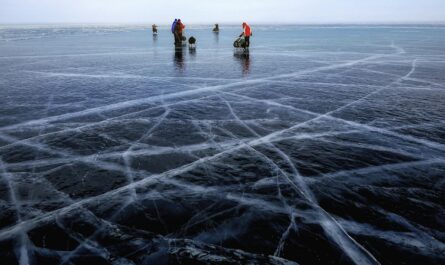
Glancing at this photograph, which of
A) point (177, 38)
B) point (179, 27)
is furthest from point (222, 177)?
point (177, 38)

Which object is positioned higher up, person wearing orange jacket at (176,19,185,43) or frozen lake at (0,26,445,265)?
person wearing orange jacket at (176,19,185,43)

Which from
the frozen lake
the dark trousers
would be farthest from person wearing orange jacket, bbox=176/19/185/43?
the frozen lake

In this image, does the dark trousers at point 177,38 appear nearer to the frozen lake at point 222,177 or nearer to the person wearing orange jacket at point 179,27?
the person wearing orange jacket at point 179,27

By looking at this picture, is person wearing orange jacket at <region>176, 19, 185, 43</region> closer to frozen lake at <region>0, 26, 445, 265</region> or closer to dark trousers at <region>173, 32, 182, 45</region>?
dark trousers at <region>173, 32, 182, 45</region>

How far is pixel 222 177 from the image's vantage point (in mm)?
5219

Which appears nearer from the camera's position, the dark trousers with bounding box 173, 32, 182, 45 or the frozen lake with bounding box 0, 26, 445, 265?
the frozen lake with bounding box 0, 26, 445, 265

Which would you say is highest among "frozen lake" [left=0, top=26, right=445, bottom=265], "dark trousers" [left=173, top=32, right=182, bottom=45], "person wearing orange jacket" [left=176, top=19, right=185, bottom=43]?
"person wearing orange jacket" [left=176, top=19, right=185, bottom=43]

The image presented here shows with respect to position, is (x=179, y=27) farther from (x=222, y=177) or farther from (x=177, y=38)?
(x=222, y=177)

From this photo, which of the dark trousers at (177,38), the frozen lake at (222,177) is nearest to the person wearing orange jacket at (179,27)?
the dark trousers at (177,38)

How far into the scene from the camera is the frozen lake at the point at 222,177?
12.1 feet

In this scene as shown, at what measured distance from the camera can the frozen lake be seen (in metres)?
3.70

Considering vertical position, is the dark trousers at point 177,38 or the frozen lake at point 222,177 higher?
the dark trousers at point 177,38

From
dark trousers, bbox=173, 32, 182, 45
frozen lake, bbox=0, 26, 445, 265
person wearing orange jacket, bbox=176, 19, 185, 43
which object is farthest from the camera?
dark trousers, bbox=173, 32, 182, 45

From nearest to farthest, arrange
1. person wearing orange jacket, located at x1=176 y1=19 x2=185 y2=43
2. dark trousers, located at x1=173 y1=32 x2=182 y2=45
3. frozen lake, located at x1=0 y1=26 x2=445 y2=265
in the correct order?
frozen lake, located at x1=0 y1=26 x2=445 y2=265 → person wearing orange jacket, located at x1=176 y1=19 x2=185 y2=43 → dark trousers, located at x1=173 y1=32 x2=182 y2=45
